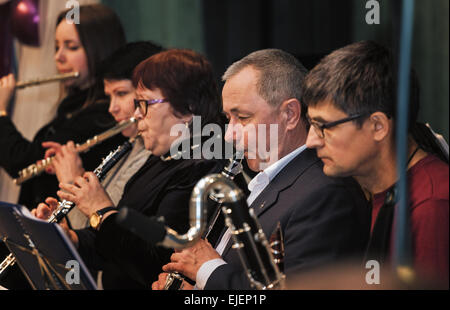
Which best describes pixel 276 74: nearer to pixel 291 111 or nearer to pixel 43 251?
pixel 291 111

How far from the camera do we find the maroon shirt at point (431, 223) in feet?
5.19

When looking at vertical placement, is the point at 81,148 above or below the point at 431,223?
below

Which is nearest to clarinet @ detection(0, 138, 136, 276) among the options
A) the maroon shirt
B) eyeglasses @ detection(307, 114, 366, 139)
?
eyeglasses @ detection(307, 114, 366, 139)

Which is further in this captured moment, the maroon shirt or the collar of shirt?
the collar of shirt

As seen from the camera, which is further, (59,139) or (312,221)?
(59,139)

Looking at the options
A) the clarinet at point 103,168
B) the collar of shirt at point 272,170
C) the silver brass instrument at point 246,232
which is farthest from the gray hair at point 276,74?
the clarinet at point 103,168

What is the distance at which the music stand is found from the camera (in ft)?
6.03

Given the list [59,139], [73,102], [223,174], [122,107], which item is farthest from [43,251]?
[73,102]

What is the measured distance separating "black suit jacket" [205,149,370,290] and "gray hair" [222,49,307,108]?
0.27 meters

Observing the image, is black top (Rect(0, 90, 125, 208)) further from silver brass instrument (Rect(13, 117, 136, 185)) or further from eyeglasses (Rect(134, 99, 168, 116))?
eyeglasses (Rect(134, 99, 168, 116))

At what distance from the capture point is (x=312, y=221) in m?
1.90

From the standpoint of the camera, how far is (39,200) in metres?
3.47

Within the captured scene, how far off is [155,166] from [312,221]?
101 centimetres
